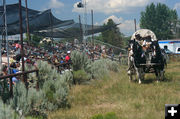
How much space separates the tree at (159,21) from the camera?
270ft

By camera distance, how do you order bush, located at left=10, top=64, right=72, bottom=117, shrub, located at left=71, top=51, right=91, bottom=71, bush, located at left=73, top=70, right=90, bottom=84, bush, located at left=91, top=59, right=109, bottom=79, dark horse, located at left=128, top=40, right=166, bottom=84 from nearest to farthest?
bush, located at left=10, top=64, right=72, bottom=117 < dark horse, located at left=128, top=40, right=166, bottom=84 < bush, located at left=73, top=70, right=90, bottom=84 < shrub, located at left=71, top=51, right=91, bottom=71 < bush, located at left=91, top=59, right=109, bottom=79

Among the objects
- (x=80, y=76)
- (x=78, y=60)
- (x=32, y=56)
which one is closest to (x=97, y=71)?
(x=78, y=60)

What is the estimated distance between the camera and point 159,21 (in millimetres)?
84000

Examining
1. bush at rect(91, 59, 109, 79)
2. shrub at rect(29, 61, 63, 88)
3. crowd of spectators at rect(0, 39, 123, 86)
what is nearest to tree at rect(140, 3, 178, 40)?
crowd of spectators at rect(0, 39, 123, 86)

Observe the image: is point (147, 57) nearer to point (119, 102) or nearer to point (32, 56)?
point (119, 102)

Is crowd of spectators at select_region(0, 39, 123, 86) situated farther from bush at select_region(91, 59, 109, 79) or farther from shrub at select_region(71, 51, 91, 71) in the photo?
bush at select_region(91, 59, 109, 79)

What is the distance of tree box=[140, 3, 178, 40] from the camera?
8238 centimetres

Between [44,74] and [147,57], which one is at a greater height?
[147,57]

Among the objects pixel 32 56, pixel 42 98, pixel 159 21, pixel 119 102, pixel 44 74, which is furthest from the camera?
pixel 159 21

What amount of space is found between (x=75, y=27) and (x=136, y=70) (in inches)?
519

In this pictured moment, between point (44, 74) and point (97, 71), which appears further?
point (97, 71)

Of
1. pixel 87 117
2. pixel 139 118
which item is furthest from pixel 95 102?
pixel 139 118

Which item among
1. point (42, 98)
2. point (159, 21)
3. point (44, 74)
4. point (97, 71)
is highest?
point (159, 21)

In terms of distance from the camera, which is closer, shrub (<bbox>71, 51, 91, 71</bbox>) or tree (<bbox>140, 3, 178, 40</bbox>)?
shrub (<bbox>71, 51, 91, 71</bbox>)
